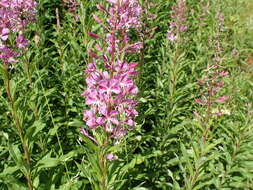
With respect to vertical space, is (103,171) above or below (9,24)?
below

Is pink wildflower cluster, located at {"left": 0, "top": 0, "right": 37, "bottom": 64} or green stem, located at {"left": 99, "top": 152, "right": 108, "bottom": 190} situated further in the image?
pink wildflower cluster, located at {"left": 0, "top": 0, "right": 37, "bottom": 64}

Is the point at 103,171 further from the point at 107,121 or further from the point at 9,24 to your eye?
the point at 9,24

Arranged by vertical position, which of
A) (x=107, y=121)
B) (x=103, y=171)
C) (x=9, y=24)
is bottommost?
(x=103, y=171)

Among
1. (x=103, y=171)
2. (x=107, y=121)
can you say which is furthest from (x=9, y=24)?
(x=103, y=171)

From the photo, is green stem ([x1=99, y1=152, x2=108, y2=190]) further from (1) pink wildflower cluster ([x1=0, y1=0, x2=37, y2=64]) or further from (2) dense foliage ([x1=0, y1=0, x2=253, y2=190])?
(1) pink wildflower cluster ([x1=0, y1=0, x2=37, y2=64])

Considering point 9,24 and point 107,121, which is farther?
point 9,24

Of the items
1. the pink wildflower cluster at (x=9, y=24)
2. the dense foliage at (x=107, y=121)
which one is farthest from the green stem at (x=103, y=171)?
the pink wildflower cluster at (x=9, y=24)

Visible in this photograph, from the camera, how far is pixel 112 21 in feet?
6.46

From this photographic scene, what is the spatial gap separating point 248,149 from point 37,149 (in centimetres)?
276

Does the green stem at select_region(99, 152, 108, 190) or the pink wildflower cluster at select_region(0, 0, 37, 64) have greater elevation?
the pink wildflower cluster at select_region(0, 0, 37, 64)

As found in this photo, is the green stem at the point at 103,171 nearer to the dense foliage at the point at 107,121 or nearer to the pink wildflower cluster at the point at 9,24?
the dense foliage at the point at 107,121

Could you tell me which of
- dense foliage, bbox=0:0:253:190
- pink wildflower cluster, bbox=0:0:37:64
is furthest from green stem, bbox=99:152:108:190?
pink wildflower cluster, bbox=0:0:37:64

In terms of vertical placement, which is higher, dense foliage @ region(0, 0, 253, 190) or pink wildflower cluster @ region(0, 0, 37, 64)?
pink wildflower cluster @ region(0, 0, 37, 64)

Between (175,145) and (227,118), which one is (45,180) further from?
(227,118)
